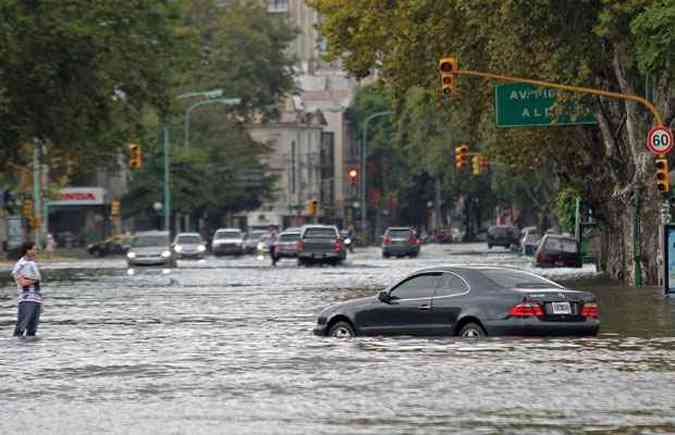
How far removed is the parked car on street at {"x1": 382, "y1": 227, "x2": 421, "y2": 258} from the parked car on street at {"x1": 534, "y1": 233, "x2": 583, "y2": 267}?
25668mm

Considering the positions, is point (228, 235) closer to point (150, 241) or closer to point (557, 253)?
point (150, 241)

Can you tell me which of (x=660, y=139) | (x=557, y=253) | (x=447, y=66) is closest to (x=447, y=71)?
(x=447, y=66)

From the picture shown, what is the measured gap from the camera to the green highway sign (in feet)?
181

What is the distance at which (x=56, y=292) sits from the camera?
5184 cm

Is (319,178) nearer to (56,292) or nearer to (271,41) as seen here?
(271,41)

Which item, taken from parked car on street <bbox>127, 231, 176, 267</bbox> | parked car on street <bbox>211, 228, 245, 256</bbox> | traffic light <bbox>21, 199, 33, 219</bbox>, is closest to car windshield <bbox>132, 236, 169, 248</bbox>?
parked car on street <bbox>127, 231, 176, 267</bbox>

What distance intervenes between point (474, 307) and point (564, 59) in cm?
2172

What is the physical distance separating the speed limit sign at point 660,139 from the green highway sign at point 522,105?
9.72 metres

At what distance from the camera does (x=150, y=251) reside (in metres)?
72.9

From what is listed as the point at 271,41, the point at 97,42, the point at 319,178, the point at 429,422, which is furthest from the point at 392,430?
the point at 319,178

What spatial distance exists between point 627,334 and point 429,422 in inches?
550

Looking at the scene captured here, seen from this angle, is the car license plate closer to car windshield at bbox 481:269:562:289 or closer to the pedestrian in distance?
car windshield at bbox 481:269:562:289

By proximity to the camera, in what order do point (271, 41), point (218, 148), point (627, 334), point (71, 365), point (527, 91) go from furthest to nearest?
point (271, 41), point (218, 148), point (527, 91), point (627, 334), point (71, 365)

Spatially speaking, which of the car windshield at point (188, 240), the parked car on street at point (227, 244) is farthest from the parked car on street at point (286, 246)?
the parked car on street at point (227, 244)
